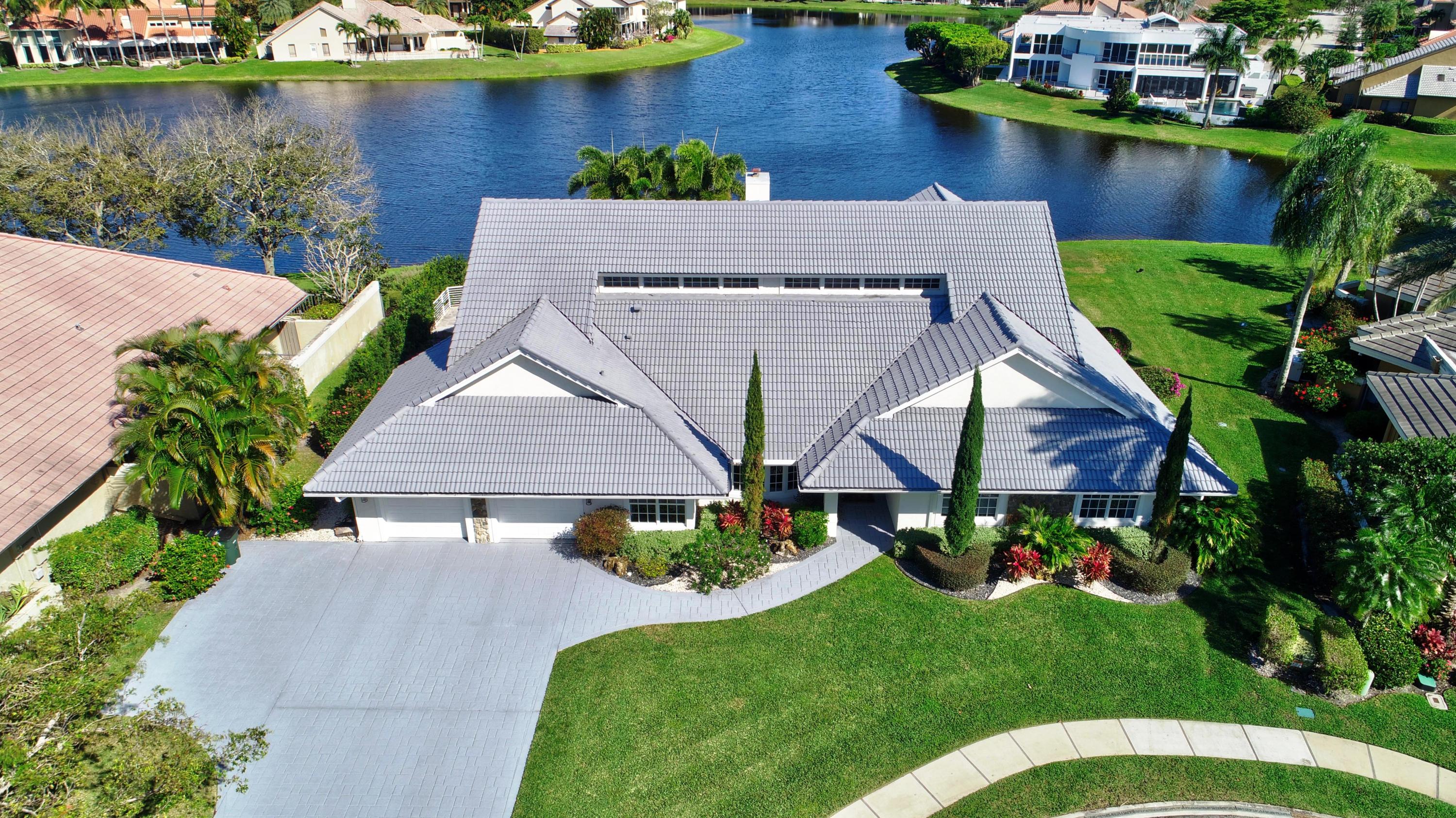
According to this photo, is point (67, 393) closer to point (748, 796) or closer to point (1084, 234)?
point (748, 796)

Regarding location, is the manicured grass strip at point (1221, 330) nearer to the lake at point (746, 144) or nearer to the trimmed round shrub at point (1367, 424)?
the trimmed round shrub at point (1367, 424)

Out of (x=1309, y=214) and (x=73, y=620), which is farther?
(x=1309, y=214)

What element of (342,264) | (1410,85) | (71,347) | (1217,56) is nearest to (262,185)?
(342,264)

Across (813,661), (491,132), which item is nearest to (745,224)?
(813,661)

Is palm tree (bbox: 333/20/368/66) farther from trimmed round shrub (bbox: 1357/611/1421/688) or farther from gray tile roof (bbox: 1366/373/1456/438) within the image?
trimmed round shrub (bbox: 1357/611/1421/688)

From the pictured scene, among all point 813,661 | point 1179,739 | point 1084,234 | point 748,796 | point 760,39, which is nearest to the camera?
point 748,796

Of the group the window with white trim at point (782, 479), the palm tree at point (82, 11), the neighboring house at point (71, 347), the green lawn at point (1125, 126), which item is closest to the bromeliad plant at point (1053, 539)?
the window with white trim at point (782, 479)
